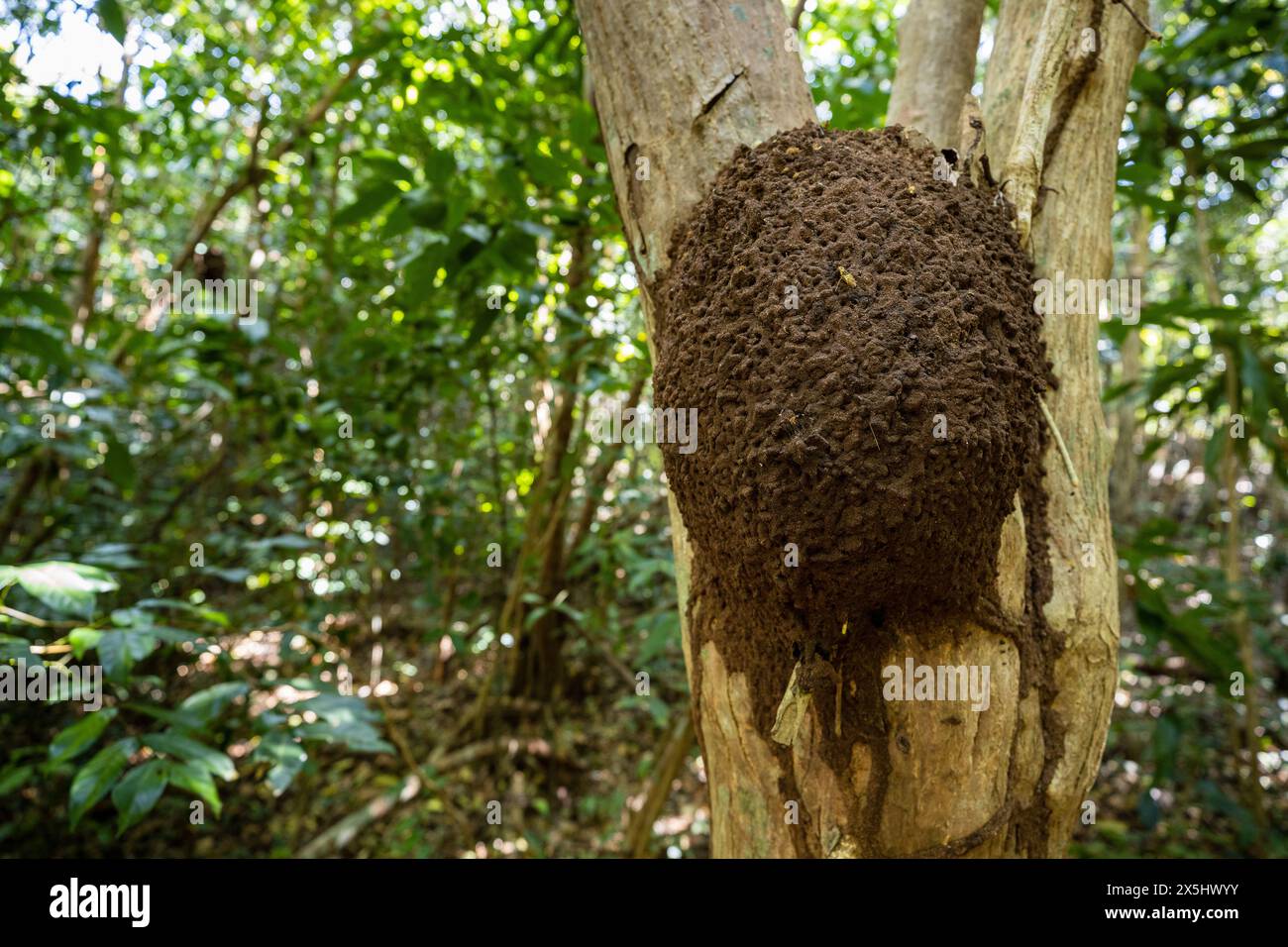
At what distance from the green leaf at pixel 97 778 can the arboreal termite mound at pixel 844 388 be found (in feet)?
4.91

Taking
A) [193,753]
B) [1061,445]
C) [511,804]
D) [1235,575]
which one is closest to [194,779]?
[193,753]

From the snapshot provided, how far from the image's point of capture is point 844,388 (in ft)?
2.99

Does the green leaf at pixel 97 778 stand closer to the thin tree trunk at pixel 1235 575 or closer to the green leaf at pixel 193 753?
the green leaf at pixel 193 753

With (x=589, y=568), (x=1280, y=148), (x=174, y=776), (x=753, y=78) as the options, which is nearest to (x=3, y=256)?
(x=589, y=568)

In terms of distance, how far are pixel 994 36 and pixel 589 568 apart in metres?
3.09

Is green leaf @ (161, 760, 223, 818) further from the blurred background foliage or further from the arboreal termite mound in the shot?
the arboreal termite mound

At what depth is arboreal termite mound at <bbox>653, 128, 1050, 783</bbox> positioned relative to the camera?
35.7 inches

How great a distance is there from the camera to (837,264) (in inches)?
38.9

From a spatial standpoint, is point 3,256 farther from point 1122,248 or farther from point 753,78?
point 1122,248

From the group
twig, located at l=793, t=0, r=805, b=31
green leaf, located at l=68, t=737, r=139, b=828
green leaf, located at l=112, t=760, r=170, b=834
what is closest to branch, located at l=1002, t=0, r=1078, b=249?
twig, located at l=793, t=0, r=805, b=31

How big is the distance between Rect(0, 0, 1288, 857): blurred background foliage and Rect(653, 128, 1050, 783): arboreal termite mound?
114 cm

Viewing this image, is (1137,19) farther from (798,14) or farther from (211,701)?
(211,701)

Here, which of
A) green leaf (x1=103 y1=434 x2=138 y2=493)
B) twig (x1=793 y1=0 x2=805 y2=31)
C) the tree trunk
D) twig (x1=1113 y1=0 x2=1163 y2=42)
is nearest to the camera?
the tree trunk

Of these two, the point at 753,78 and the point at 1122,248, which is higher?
the point at 1122,248
